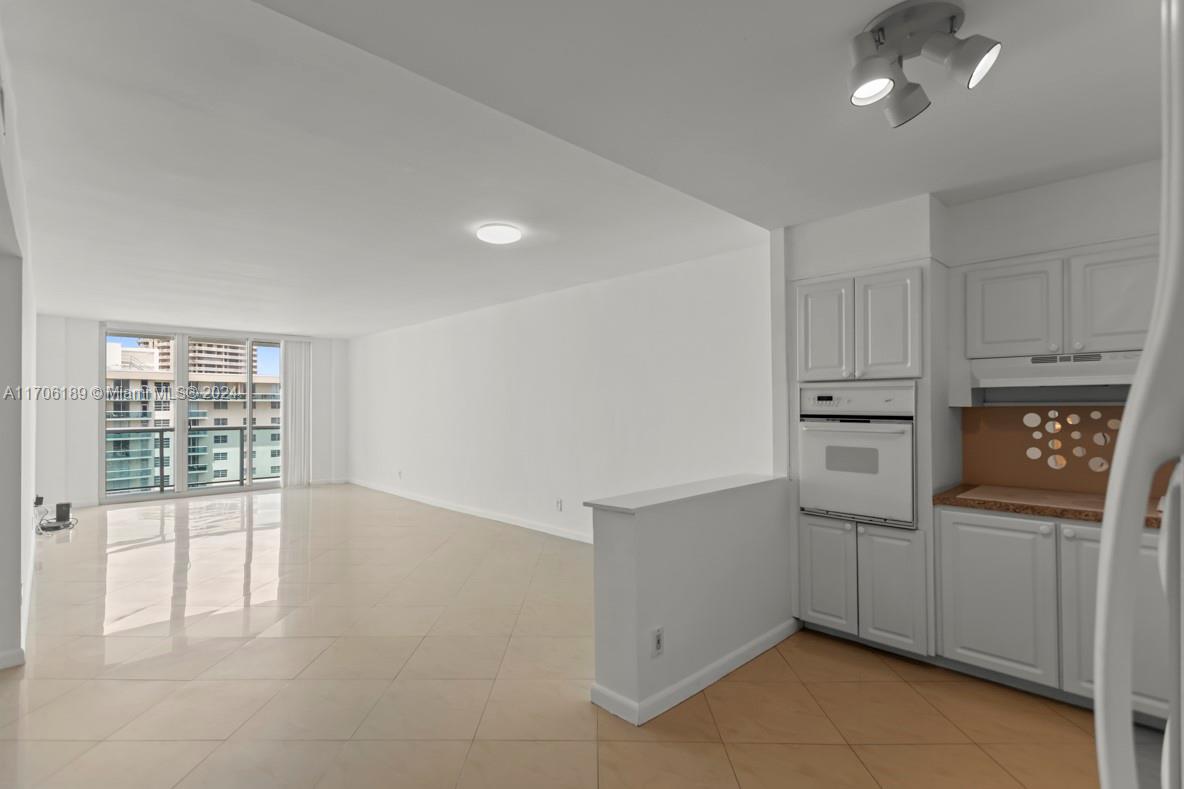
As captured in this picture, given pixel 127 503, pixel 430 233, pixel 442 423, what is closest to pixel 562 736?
pixel 430 233

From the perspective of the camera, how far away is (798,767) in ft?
7.83

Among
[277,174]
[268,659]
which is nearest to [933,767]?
[268,659]

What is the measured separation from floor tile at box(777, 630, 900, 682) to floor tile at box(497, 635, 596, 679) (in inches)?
45.5

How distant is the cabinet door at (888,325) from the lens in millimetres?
3281

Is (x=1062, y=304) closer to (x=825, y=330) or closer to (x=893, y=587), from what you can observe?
(x=825, y=330)

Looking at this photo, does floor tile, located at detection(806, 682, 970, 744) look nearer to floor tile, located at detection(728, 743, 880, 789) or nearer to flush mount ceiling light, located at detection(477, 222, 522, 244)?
floor tile, located at detection(728, 743, 880, 789)

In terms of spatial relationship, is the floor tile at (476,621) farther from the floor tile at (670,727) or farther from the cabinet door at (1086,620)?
the cabinet door at (1086,620)

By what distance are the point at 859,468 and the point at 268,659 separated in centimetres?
363

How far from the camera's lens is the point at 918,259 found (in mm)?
3281

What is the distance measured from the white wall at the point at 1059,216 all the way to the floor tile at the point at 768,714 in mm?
2626

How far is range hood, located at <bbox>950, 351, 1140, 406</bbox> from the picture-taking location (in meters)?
2.94

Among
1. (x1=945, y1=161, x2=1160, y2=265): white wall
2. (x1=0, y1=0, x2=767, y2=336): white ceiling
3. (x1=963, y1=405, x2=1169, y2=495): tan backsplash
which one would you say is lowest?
(x1=963, y1=405, x2=1169, y2=495): tan backsplash

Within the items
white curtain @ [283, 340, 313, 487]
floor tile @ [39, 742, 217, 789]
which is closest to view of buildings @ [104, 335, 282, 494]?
white curtain @ [283, 340, 313, 487]

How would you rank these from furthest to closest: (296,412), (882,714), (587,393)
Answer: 1. (296,412)
2. (587,393)
3. (882,714)
